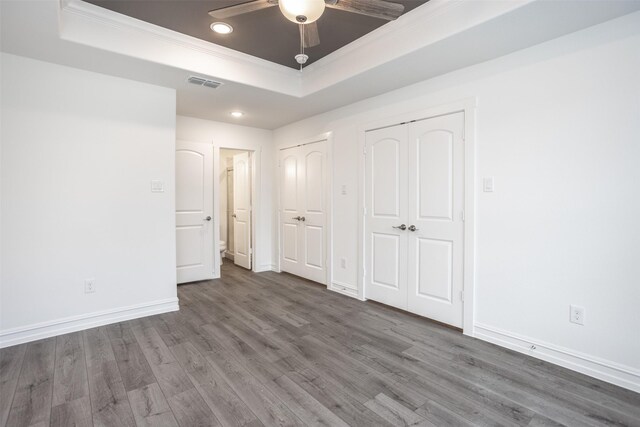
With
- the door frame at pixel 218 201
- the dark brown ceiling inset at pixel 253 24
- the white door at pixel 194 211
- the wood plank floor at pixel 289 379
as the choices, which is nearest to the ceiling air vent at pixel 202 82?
the dark brown ceiling inset at pixel 253 24

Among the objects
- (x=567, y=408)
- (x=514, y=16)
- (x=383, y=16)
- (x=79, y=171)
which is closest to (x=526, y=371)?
(x=567, y=408)

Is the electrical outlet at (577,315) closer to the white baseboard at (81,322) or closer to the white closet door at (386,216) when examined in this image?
the white closet door at (386,216)

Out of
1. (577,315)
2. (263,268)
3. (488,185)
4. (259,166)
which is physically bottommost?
(263,268)

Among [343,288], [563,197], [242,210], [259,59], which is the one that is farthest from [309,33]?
[242,210]

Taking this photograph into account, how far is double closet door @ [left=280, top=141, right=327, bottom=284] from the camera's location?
444 centimetres

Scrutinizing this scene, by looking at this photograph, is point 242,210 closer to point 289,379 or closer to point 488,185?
point 289,379

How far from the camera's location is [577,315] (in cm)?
226

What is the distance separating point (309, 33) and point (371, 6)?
1.50ft

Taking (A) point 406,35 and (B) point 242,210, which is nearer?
(A) point 406,35

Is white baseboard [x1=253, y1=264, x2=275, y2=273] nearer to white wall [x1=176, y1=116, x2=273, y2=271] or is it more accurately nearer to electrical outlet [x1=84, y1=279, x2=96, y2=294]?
white wall [x1=176, y1=116, x2=273, y2=271]

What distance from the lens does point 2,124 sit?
2.59m

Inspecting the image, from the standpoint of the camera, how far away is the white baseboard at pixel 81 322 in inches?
104

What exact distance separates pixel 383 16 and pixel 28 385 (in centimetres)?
328

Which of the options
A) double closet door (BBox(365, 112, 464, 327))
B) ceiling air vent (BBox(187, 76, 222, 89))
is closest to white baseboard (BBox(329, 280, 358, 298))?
double closet door (BBox(365, 112, 464, 327))
